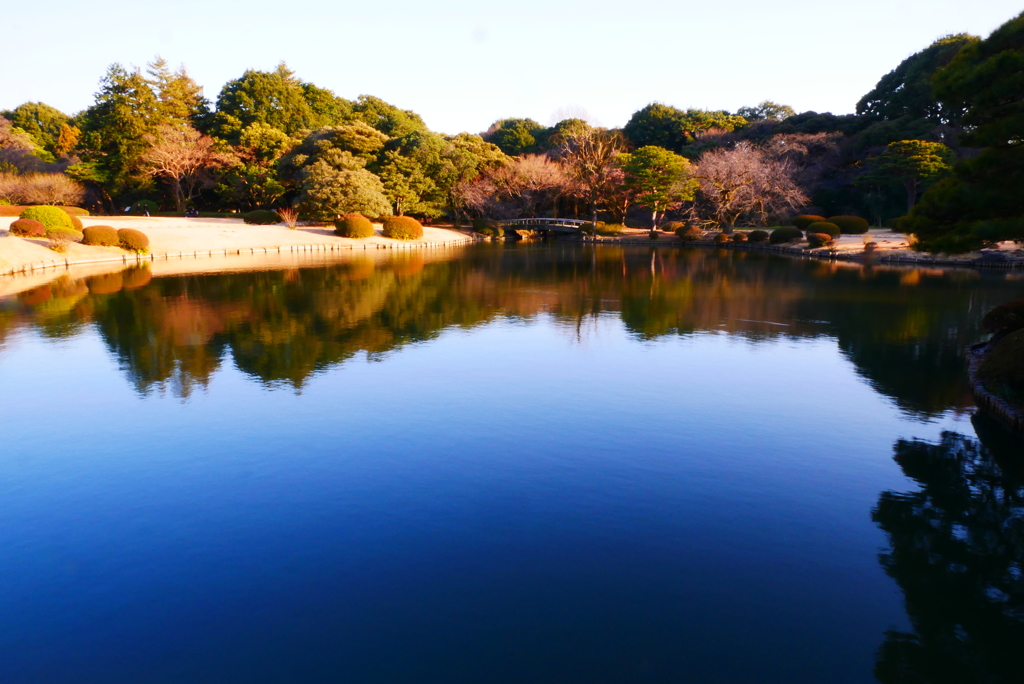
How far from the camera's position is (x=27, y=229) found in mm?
28938

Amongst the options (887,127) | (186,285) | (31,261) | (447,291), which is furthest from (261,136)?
(887,127)

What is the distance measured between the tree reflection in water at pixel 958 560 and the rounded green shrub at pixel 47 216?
34.9 metres

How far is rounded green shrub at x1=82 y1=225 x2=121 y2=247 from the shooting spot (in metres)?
31.1

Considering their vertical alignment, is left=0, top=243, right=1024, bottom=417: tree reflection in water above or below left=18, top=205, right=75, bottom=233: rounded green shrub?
below

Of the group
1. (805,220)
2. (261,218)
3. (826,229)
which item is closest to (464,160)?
(261,218)

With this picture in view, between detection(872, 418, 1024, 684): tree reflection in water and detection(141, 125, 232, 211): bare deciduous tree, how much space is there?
51.1 meters

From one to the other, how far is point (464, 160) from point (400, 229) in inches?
414

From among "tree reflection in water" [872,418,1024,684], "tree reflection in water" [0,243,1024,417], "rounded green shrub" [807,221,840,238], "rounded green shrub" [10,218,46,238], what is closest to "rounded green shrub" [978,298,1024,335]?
"tree reflection in water" [0,243,1024,417]

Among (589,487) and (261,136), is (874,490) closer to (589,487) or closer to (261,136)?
(589,487)

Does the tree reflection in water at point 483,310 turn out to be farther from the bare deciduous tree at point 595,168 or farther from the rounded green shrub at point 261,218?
the bare deciduous tree at point 595,168

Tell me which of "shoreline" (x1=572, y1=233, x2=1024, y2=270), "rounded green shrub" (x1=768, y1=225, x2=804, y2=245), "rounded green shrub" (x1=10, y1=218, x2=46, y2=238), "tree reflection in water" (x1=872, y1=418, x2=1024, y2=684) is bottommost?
"tree reflection in water" (x1=872, y1=418, x2=1024, y2=684)

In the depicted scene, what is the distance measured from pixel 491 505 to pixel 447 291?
16.0m

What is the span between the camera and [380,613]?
196 inches

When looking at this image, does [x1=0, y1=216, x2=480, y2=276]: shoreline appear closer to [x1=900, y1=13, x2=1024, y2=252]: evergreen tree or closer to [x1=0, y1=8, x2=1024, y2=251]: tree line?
[x1=0, y1=8, x2=1024, y2=251]: tree line
